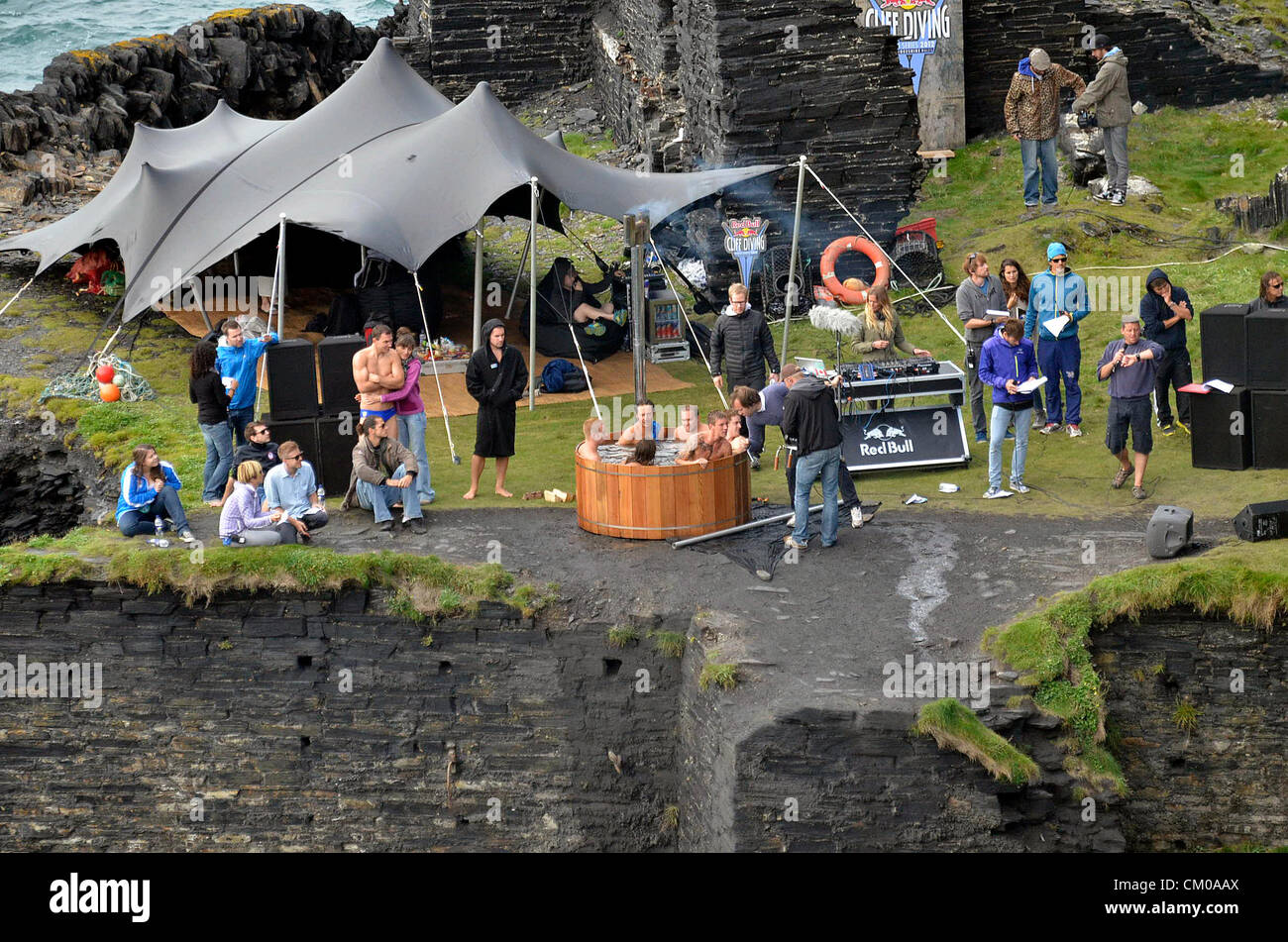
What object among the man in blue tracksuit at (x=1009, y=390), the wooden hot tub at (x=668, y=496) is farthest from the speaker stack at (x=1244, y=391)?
the wooden hot tub at (x=668, y=496)

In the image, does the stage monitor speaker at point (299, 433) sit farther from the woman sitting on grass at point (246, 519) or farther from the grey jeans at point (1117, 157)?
the grey jeans at point (1117, 157)

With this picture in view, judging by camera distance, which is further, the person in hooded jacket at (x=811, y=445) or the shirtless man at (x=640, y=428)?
the shirtless man at (x=640, y=428)

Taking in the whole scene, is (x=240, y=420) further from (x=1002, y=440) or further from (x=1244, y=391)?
(x=1244, y=391)

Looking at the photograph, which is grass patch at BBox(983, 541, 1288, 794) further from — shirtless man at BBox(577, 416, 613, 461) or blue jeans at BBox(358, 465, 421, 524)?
blue jeans at BBox(358, 465, 421, 524)

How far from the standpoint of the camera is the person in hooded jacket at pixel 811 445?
11.6m

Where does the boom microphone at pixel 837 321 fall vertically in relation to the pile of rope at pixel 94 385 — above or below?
above

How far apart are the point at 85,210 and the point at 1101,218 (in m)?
11.4

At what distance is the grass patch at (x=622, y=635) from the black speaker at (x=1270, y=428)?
5195 millimetres

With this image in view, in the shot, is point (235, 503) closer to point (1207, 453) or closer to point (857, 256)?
point (1207, 453)

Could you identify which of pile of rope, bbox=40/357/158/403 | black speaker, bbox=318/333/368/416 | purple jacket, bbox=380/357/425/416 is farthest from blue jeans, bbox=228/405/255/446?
pile of rope, bbox=40/357/158/403

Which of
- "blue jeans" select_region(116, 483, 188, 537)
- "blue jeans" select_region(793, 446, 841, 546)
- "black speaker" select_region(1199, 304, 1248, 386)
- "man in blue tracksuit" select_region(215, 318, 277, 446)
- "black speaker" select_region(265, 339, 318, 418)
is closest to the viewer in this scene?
"blue jeans" select_region(793, 446, 841, 546)

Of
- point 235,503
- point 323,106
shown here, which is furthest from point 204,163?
point 235,503

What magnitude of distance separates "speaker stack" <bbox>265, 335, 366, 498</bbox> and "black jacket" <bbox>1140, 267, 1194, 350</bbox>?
6.46m

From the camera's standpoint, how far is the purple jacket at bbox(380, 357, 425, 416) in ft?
42.4
